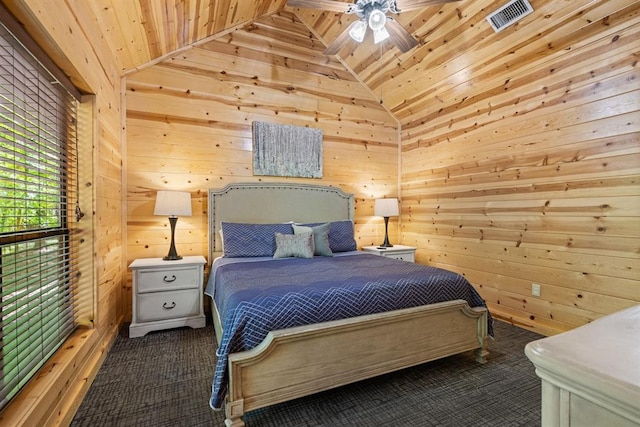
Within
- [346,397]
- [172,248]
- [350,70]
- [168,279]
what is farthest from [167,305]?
[350,70]

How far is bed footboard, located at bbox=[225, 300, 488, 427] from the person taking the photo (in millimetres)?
1505

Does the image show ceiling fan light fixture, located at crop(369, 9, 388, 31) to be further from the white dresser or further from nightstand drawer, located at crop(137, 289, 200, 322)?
nightstand drawer, located at crop(137, 289, 200, 322)

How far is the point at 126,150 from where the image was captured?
3.02 meters

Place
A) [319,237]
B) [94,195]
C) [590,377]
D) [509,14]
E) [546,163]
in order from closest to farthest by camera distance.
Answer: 1. [590,377]
2. [94,195]
3. [509,14]
4. [546,163]
5. [319,237]

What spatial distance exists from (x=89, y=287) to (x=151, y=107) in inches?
77.1

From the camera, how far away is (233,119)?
3.46 metres

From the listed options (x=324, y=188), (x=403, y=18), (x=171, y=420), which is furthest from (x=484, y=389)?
(x=403, y=18)

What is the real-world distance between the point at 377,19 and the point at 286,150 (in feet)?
5.98

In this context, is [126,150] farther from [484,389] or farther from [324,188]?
[484,389]

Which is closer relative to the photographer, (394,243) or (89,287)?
(89,287)

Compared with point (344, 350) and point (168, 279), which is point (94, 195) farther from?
point (344, 350)

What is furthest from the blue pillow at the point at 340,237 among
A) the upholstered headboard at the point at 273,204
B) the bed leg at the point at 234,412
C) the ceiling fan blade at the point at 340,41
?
the bed leg at the point at 234,412

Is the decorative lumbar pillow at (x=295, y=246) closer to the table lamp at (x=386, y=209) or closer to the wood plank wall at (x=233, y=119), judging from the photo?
the wood plank wall at (x=233, y=119)

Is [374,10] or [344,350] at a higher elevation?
[374,10]
